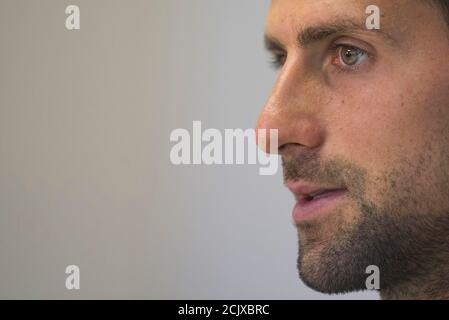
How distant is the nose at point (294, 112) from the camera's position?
3.00 ft

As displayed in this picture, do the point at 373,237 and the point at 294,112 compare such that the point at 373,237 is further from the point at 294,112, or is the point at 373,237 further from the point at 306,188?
the point at 294,112

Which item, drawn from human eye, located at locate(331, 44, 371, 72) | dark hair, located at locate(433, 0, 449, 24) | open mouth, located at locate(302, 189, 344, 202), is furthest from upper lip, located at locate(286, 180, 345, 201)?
dark hair, located at locate(433, 0, 449, 24)

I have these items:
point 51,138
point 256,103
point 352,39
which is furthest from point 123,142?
point 352,39

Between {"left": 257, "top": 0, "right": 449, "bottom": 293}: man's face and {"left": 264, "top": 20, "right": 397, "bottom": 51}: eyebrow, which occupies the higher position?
{"left": 264, "top": 20, "right": 397, "bottom": 51}: eyebrow

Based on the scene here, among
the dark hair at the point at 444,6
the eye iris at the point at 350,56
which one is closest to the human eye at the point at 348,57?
the eye iris at the point at 350,56

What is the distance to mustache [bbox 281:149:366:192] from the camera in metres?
0.88

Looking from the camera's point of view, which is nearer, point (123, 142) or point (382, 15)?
point (382, 15)

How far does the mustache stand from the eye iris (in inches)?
6.3

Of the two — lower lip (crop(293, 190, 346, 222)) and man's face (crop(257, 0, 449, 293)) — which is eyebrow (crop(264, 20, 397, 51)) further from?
lower lip (crop(293, 190, 346, 222))

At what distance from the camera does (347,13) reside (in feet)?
2.90

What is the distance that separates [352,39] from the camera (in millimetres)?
895

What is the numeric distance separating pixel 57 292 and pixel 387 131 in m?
1.16
